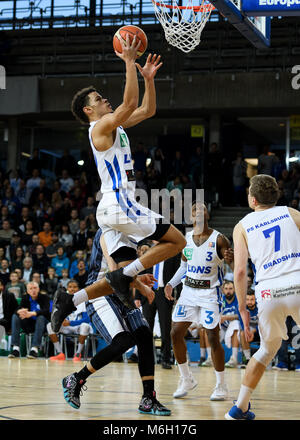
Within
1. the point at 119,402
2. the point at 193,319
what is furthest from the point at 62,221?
the point at 119,402

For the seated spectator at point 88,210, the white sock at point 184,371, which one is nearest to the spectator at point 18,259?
the seated spectator at point 88,210

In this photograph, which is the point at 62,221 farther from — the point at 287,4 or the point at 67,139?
the point at 287,4

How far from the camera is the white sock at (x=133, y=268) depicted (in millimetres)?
5426

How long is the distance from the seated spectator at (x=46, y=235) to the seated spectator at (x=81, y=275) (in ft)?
9.81

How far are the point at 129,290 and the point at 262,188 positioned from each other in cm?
130

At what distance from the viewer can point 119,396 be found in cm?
696

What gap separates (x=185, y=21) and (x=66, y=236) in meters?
10.2

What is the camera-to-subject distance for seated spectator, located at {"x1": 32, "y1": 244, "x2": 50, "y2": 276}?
53.0 ft

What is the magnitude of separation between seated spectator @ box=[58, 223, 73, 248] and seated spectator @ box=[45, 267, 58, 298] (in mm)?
2053

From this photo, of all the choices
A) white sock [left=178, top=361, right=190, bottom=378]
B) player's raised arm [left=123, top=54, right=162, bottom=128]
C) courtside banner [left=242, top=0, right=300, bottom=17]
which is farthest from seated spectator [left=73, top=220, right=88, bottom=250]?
player's raised arm [left=123, top=54, right=162, bottom=128]

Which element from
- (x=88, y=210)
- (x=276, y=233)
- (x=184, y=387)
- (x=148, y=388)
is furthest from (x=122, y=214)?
(x=88, y=210)

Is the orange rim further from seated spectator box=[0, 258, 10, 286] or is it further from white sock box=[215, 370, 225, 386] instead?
seated spectator box=[0, 258, 10, 286]
